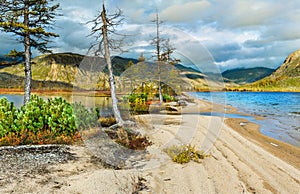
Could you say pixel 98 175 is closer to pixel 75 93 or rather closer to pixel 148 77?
pixel 75 93

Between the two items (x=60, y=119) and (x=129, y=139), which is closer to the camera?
(x=60, y=119)

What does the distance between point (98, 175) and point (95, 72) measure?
28.1 ft

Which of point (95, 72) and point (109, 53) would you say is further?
point (95, 72)

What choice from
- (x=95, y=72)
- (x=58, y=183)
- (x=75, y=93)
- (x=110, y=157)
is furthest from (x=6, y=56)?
(x=58, y=183)

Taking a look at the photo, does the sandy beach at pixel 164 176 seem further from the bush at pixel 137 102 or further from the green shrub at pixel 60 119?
the bush at pixel 137 102

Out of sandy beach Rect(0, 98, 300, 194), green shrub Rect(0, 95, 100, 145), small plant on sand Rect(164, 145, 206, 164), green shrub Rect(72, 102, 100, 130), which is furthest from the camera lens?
green shrub Rect(72, 102, 100, 130)

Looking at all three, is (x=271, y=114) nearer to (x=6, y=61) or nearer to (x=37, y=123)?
(x=37, y=123)

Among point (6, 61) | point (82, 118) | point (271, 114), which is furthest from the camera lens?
point (271, 114)

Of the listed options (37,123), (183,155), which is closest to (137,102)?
(37,123)

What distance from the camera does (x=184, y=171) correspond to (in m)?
7.84

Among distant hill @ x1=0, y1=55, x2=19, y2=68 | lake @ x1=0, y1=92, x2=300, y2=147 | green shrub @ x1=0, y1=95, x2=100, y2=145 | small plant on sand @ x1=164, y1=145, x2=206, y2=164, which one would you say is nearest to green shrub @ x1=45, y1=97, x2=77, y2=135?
green shrub @ x1=0, y1=95, x2=100, y2=145

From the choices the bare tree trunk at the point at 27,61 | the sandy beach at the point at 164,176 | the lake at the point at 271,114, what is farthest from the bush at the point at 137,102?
the sandy beach at the point at 164,176

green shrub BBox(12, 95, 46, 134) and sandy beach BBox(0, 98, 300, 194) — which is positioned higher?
green shrub BBox(12, 95, 46, 134)

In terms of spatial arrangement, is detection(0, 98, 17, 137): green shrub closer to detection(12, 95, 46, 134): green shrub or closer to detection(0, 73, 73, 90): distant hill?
detection(12, 95, 46, 134): green shrub
